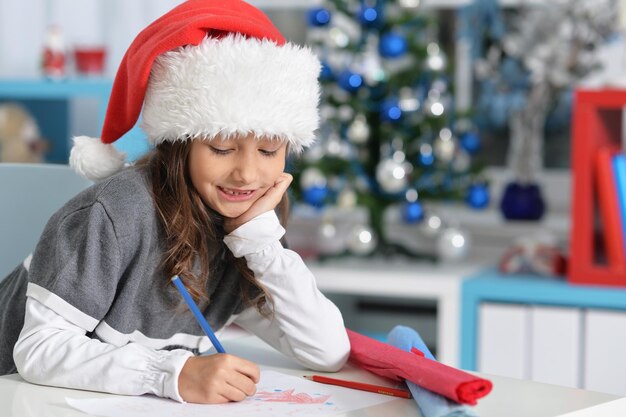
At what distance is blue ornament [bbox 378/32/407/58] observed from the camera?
2695 millimetres

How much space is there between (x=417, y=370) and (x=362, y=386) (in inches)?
3.7

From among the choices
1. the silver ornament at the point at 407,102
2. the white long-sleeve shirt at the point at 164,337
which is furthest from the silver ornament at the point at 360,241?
the white long-sleeve shirt at the point at 164,337

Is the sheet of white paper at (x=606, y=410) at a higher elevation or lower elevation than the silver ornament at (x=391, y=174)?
lower

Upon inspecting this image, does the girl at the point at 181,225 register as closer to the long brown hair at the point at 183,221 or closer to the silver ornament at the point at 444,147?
the long brown hair at the point at 183,221

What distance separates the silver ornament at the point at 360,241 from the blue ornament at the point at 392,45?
1.54 ft

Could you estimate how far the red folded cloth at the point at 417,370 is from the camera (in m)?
1.03

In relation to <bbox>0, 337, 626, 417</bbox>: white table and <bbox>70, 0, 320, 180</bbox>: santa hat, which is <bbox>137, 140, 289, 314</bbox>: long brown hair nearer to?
<bbox>70, 0, 320, 180</bbox>: santa hat

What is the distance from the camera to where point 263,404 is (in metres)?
1.10

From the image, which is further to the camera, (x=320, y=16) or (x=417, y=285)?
(x=320, y=16)

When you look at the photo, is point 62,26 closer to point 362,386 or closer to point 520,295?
point 520,295

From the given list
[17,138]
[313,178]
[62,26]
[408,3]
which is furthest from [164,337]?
[62,26]

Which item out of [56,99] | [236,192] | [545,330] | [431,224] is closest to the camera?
[236,192]

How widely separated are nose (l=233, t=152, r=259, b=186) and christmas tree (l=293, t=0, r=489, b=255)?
4.79ft

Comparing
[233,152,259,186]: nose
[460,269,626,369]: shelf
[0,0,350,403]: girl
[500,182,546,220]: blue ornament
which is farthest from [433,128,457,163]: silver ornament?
[233,152,259,186]: nose
